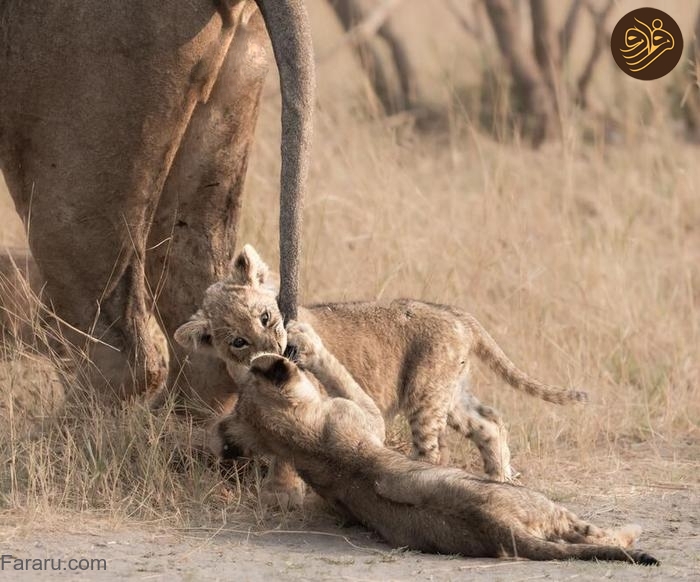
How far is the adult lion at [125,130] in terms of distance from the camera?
502 centimetres

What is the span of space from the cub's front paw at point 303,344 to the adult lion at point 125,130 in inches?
2.6

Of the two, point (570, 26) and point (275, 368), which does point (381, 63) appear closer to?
point (570, 26)

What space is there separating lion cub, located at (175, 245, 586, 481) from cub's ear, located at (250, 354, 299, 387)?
0.98 ft

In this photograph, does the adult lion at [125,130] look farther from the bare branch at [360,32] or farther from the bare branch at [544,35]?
the bare branch at [544,35]

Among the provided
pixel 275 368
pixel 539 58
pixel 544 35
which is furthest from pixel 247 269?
pixel 539 58

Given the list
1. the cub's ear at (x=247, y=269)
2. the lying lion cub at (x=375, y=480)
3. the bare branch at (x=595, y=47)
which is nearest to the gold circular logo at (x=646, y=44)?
the bare branch at (x=595, y=47)

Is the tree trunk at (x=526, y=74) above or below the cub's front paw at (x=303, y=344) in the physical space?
above

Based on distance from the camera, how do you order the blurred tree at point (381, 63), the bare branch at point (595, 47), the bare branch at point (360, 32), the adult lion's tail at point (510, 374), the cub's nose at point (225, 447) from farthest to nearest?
the blurred tree at point (381, 63), the bare branch at point (595, 47), the bare branch at point (360, 32), the adult lion's tail at point (510, 374), the cub's nose at point (225, 447)

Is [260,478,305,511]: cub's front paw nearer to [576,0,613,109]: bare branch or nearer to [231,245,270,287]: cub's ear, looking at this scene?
[231,245,270,287]: cub's ear

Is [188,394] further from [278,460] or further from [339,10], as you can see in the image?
[339,10]

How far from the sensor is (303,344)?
16.5ft

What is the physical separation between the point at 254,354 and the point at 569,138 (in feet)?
11.8

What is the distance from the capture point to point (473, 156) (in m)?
10.1

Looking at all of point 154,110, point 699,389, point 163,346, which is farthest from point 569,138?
point 154,110
